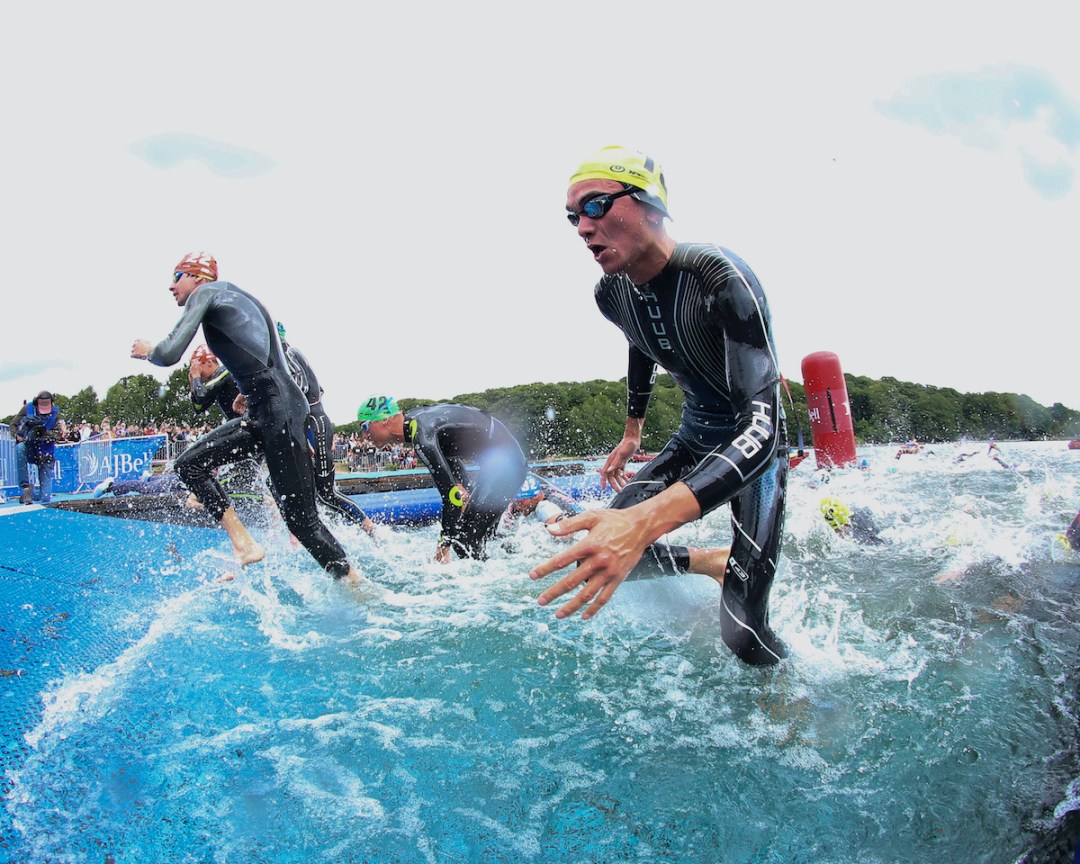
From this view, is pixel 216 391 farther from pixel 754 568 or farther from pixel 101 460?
pixel 101 460

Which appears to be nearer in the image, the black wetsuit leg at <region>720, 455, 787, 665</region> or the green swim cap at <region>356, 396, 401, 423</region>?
the black wetsuit leg at <region>720, 455, 787, 665</region>

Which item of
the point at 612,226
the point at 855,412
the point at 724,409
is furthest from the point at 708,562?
the point at 855,412

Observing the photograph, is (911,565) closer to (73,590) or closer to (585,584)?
(585,584)

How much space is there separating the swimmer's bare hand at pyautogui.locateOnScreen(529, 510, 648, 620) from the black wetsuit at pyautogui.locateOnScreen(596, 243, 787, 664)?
0.31 metres

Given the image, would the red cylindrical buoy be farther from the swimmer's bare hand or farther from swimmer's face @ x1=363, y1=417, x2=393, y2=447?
the swimmer's bare hand

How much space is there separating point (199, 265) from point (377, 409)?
181 cm

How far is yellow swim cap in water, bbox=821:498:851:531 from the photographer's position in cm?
628

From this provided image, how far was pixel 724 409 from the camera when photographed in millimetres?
2727

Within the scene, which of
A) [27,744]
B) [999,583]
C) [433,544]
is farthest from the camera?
[433,544]

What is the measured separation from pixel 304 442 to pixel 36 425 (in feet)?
31.3

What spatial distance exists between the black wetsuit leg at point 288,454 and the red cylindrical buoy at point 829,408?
1268 centimetres

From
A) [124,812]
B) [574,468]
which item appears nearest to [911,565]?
[124,812]

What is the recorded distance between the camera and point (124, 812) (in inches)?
69.7

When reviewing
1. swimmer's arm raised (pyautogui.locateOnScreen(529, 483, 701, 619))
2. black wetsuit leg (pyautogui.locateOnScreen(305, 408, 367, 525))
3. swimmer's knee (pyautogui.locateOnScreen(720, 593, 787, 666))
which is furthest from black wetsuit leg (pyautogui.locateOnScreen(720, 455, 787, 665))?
black wetsuit leg (pyautogui.locateOnScreen(305, 408, 367, 525))
